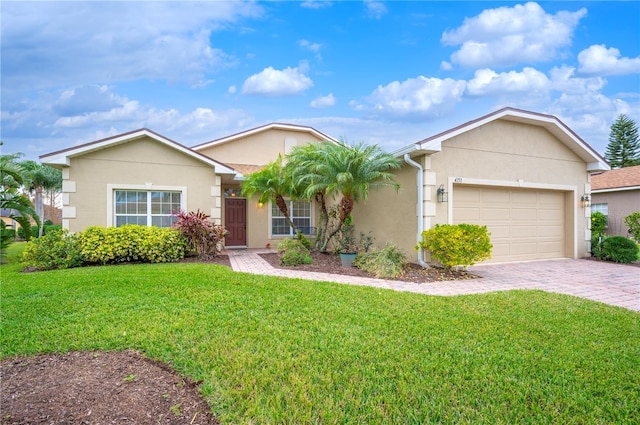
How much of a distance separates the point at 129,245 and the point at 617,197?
78.4 feet

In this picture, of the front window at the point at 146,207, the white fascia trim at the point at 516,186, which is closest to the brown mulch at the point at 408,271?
the white fascia trim at the point at 516,186

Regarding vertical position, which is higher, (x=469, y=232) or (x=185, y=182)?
(x=185, y=182)

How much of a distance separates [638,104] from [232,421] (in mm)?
16113

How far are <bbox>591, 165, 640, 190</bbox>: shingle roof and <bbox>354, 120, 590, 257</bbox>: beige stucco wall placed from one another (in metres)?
8.60

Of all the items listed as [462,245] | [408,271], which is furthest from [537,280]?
[408,271]

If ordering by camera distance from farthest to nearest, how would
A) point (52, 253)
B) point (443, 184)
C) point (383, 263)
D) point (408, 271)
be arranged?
point (443, 184) < point (52, 253) < point (408, 271) < point (383, 263)

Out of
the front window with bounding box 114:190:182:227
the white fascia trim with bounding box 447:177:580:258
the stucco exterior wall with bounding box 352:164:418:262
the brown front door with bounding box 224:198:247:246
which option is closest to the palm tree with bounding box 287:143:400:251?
the stucco exterior wall with bounding box 352:164:418:262

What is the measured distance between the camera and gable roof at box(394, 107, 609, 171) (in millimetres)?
8867

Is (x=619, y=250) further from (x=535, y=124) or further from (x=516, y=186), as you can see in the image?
(x=535, y=124)

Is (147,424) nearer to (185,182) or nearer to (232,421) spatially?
(232,421)

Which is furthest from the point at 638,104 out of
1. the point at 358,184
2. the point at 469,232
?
the point at 358,184

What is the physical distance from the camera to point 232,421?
2461 mm

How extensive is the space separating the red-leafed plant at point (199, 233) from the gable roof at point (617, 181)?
20.7 meters

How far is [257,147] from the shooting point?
54.2 feet
